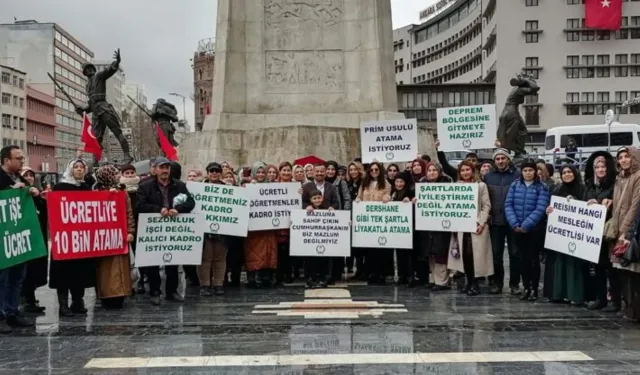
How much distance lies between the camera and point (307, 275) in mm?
12227

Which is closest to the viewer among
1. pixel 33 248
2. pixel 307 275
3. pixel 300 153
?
pixel 33 248

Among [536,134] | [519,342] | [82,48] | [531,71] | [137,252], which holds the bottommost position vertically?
[519,342]

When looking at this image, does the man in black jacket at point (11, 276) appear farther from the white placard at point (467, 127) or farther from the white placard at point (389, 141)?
the white placard at point (467, 127)

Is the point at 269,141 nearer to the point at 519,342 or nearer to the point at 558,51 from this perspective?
the point at 519,342

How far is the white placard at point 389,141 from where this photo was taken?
1306cm

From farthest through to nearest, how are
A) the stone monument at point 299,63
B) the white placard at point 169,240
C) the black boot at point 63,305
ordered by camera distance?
the stone monument at point 299,63 < the white placard at point 169,240 < the black boot at point 63,305

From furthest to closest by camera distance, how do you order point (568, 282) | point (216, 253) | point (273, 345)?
point (216, 253)
point (568, 282)
point (273, 345)

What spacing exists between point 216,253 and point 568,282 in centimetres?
484

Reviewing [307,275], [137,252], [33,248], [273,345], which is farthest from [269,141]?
[273,345]

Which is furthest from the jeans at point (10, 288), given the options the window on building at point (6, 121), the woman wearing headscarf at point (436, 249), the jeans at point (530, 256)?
the window on building at point (6, 121)

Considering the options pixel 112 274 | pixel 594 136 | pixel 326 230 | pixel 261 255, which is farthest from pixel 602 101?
pixel 112 274

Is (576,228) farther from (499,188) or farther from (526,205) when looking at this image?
(499,188)

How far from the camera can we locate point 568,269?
1025cm

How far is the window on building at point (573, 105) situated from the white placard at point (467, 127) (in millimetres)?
62887
